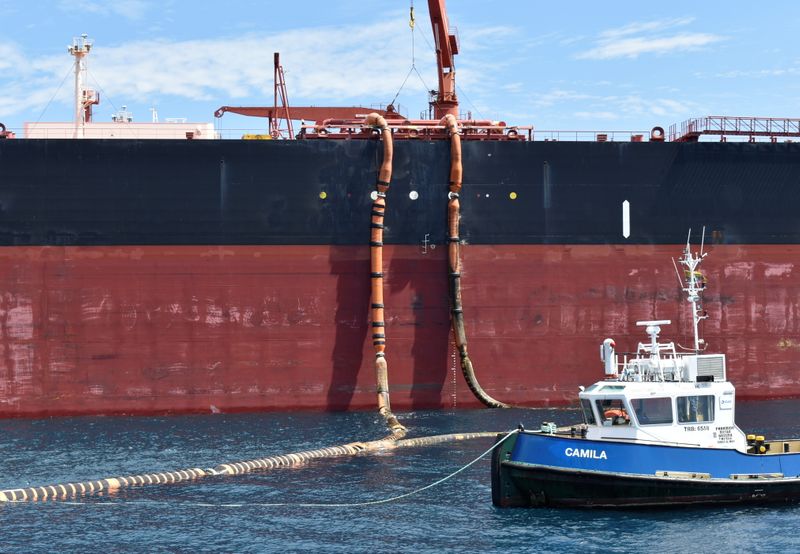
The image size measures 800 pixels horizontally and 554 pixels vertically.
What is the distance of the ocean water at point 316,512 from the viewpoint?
726 inches

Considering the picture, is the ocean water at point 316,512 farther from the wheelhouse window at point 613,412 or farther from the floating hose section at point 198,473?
the wheelhouse window at point 613,412

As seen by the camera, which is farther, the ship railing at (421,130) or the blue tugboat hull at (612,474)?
the ship railing at (421,130)

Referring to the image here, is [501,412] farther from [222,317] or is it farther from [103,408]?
[103,408]

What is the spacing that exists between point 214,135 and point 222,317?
11437mm

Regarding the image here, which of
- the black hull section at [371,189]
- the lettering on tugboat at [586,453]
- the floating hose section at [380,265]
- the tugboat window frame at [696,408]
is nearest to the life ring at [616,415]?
the lettering on tugboat at [586,453]

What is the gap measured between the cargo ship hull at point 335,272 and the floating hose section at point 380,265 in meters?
0.70

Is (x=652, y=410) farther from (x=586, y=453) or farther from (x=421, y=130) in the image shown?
(x=421, y=130)

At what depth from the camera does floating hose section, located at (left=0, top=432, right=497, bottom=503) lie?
22422 mm

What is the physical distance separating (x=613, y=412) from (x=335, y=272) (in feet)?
50.8

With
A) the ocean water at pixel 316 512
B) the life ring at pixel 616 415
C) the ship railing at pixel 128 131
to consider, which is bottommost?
the ocean water at pixel 316 512

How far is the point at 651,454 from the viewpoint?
20.4 meters

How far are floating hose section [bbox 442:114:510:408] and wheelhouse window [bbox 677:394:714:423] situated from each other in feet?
43.1

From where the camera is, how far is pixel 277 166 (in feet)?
115

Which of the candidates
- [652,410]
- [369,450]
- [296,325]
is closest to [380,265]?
[296,325]
